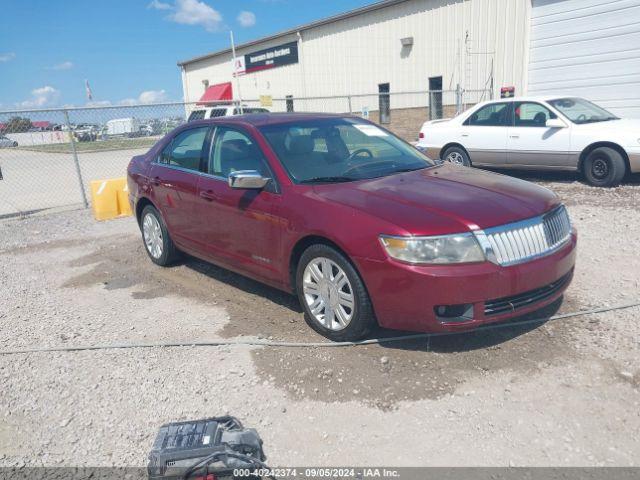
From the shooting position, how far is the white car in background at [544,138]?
877 cm

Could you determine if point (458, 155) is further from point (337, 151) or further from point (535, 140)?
point (337, 151)

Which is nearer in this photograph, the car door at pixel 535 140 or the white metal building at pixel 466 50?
the car door at pixel 535 140

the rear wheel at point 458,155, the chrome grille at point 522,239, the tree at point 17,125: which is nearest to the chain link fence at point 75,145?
the tree at point 17,125

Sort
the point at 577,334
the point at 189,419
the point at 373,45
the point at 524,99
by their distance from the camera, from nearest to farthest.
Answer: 1. the point at 189,419
2. the point at 577,334
3. the point at 524,99
4. the point at 373,45

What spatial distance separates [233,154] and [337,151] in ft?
2.97

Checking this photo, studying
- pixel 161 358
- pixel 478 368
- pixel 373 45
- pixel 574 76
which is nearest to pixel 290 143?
pixel 161 358

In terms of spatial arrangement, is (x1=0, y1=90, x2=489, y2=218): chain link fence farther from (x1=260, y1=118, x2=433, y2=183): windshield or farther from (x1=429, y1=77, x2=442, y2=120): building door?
(x1=260, y1=118, x2=433, y2=183): windshield

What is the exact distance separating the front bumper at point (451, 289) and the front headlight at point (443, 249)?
44 millimetres

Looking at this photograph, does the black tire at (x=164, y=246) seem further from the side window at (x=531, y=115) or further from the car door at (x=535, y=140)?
the side window at (x=531, y=115)

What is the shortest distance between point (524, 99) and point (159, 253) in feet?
23.8

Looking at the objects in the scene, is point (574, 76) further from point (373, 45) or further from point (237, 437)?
point (237, 437)

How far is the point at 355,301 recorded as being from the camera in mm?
3596

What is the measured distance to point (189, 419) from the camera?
314cm

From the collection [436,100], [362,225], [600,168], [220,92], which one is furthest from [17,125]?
[220,92]
